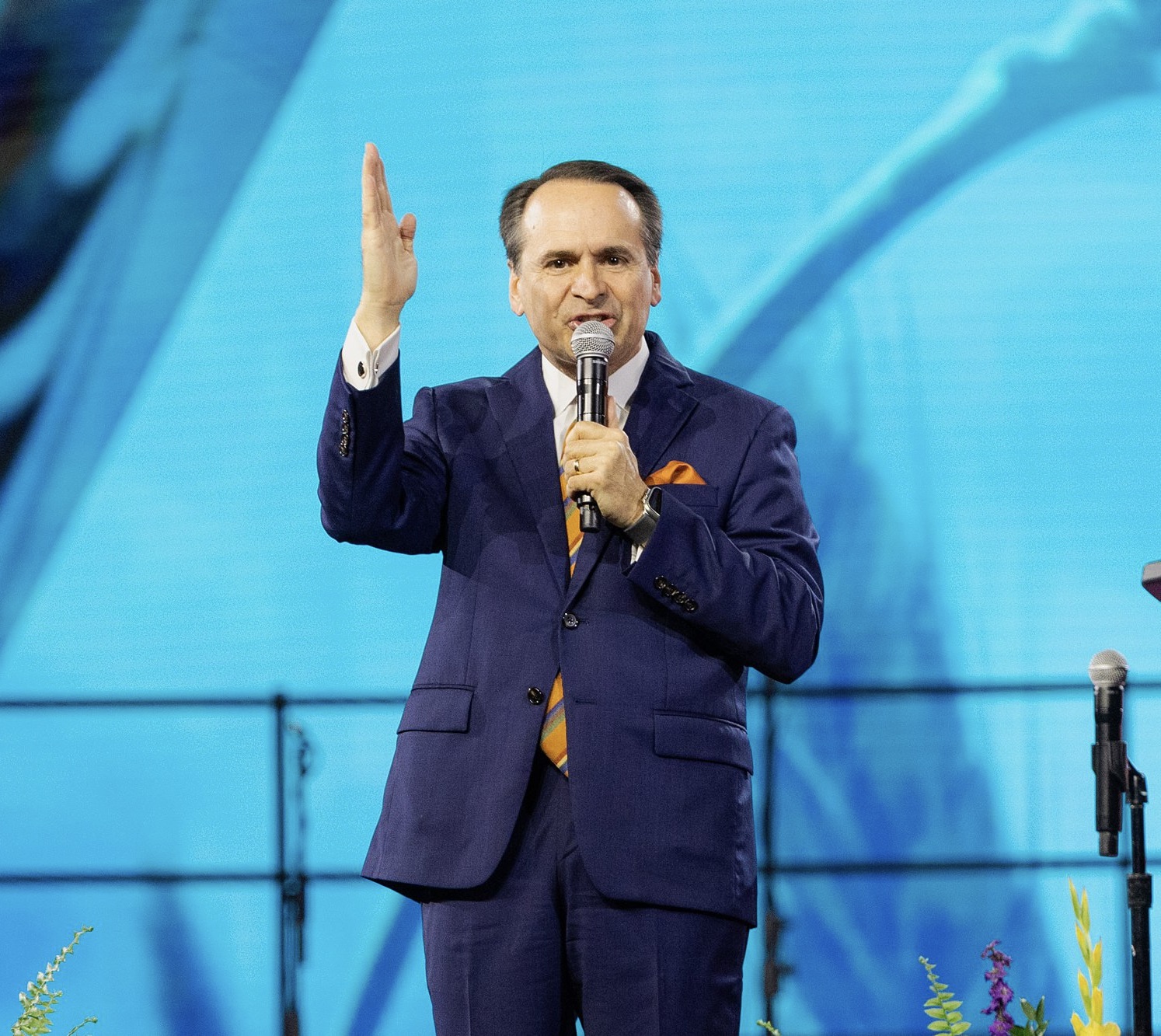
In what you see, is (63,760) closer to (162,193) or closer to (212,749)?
(212,749)

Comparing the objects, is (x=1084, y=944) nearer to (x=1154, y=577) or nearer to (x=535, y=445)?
(x=1154, y=577)

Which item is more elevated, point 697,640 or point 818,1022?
point 697,640

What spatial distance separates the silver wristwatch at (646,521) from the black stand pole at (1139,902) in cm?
62

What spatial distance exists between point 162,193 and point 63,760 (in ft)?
4.20

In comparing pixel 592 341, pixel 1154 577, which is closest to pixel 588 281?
pixel 592 341

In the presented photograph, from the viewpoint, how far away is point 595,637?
1.78 metres

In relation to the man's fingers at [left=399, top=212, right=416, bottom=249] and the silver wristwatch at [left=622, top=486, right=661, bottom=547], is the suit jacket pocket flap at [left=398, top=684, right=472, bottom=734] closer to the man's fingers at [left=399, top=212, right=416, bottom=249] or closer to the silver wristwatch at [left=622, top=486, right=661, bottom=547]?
the silver wristwatch at [left=622, top=486, right=661, bottom=547]

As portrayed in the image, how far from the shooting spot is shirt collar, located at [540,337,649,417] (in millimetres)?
1974

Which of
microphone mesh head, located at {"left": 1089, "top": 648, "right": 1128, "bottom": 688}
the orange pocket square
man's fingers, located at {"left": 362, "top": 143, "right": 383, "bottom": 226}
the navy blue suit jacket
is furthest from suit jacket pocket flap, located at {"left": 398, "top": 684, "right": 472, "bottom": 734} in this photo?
microphone mesh head, located at {"left": 1089, "top": 648, "right": 1128, "bottom": 688}

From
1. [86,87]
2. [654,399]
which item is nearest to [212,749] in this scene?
[86,87]

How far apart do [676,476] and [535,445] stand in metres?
0.19

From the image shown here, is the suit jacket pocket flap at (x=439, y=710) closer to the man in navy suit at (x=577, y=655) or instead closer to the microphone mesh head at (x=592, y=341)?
the man in navy suit at (x=577, y=655)

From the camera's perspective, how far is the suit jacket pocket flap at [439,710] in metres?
1.78

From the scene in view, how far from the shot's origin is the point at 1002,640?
10.3 ft
